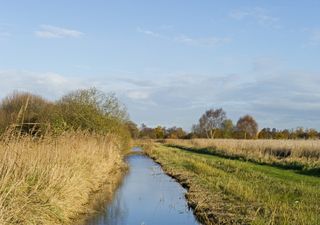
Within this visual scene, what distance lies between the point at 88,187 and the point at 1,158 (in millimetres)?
8786

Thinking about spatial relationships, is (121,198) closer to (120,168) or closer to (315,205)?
(315,205)

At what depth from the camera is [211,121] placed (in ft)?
394

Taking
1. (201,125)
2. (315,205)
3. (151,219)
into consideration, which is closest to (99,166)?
(151,219)

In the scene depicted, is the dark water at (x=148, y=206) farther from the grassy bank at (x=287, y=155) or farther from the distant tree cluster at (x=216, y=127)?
the distant tree cluster at (x=216, y=127)

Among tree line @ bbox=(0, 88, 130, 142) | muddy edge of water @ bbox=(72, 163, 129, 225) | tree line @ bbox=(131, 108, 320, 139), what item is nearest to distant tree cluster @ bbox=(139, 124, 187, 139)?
tree line @ bbox=(131, 108, 320, 139)

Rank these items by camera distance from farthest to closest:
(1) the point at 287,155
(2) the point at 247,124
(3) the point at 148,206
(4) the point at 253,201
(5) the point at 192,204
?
(2) the point at 247,124, (1) the point at 287,155, (3) the point at 148,206, (5) the point at 192,204, (4) the point at 253,201

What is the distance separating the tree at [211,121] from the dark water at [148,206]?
90.2 m

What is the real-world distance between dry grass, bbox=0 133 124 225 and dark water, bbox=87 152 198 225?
45.1 inches

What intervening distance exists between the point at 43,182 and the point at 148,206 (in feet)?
20.2

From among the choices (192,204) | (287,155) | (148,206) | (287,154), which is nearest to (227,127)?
(287,154)

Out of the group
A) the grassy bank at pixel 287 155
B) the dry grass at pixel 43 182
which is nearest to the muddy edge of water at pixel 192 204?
the dry grass at pixel 43 182

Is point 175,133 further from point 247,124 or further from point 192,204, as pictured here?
point 192,204

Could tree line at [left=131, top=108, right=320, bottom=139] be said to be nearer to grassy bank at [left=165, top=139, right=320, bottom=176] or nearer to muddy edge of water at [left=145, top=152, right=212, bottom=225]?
grassy bank at [left=165, top=139, right=320, bottom=176]

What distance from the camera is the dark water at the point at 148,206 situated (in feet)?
52.1
